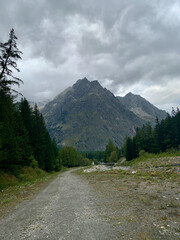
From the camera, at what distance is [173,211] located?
672 cm

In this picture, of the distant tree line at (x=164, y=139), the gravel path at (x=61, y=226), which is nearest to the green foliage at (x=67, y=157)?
the distant tree line at (x=164, y=139)

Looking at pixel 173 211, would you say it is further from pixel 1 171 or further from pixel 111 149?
pixel 111 149

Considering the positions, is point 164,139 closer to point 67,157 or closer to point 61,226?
point 67,157

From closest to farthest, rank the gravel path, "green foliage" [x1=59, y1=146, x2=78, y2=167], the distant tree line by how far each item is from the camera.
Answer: the gravel path → the distant tree line → "green foliage" [x1=59, y1=146, x2=78, y2=167]

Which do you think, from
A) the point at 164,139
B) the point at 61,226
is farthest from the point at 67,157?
the point at 61,226

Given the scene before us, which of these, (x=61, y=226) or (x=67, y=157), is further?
(x=67, y=157)

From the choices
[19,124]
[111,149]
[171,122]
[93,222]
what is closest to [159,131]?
[171,122]

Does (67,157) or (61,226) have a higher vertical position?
(61,226)

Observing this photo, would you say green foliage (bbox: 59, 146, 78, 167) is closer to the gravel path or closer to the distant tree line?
the distant tree line

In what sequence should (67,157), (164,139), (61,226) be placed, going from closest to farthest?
(61,226) < (164,139) < (67,157)

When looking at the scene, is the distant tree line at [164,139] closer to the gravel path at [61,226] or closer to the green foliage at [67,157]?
the green foliage at [67,157]

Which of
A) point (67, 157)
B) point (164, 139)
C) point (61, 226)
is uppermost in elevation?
point (164, 139)

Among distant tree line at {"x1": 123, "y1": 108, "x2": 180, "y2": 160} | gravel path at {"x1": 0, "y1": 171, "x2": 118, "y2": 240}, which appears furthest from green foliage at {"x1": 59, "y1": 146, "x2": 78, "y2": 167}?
gravel path at {"x1": 0, "y1": 171, "x2": 118, "y2": 240}

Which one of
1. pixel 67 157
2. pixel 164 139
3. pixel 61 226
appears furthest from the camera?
pixel 67 157
